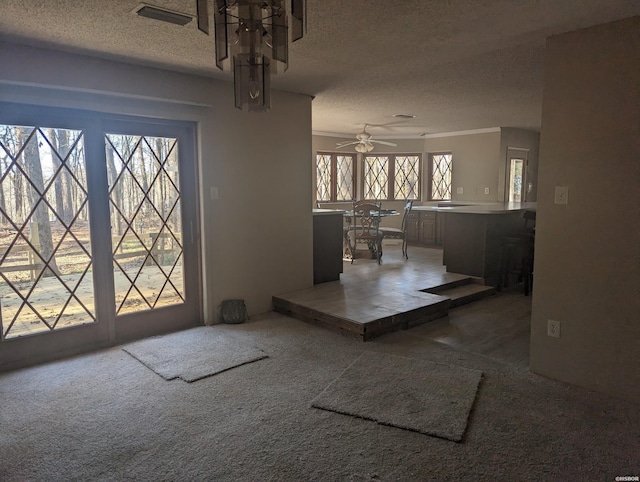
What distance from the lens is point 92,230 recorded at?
3.53 metres

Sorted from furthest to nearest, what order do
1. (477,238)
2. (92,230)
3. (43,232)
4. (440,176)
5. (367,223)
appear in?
(440,176) < (367,223) < (477,238) < (92,230) < (43,232)

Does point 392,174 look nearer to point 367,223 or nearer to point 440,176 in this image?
point 440,176

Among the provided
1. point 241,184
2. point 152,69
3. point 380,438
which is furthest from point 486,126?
point 380,438

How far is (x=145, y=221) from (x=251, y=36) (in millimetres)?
2491

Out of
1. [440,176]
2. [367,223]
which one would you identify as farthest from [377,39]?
[440,176]

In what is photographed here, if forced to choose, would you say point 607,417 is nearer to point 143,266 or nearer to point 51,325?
point 143,266

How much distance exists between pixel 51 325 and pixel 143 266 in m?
0.81

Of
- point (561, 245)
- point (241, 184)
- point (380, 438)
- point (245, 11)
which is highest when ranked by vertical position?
point (245, 11)

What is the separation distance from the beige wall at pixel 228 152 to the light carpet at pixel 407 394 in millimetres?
1632

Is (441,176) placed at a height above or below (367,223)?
above

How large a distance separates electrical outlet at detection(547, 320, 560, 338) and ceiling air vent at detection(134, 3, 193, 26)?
2973mm

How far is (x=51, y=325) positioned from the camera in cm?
338

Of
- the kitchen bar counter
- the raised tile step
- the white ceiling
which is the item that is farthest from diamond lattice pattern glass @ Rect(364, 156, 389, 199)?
the white ceiling

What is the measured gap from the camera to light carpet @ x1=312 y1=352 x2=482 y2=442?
2414mm
